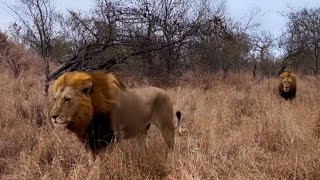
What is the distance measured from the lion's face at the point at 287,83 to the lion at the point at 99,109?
8091mm

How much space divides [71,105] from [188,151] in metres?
1.44

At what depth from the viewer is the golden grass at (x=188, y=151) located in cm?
438

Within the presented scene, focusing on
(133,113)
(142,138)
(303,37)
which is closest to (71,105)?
(133,113)

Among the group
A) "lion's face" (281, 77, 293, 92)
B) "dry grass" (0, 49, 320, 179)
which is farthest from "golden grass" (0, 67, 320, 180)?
"lion's face" (281, 77, 293, 92)

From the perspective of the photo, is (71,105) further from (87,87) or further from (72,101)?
(87,87)

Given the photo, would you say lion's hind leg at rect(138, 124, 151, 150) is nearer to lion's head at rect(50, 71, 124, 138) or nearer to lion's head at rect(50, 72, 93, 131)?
lion's head at rect(50, 71, 124, 138)

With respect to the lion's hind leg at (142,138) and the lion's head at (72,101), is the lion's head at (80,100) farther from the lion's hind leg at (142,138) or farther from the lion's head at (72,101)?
the lion's hind leg at (142,138)

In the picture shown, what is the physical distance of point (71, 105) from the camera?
4309 mm

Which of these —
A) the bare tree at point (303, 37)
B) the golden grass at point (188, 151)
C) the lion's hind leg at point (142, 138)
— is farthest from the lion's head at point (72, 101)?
the bare tree at point (303, 37)

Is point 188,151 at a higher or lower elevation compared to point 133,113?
lower

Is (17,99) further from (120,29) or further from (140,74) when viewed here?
(140,74)

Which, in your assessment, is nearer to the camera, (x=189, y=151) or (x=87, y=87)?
(x=87, y=87)

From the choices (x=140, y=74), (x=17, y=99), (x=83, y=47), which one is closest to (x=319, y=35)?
(x=140, y=74)

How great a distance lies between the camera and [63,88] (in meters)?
4.39
